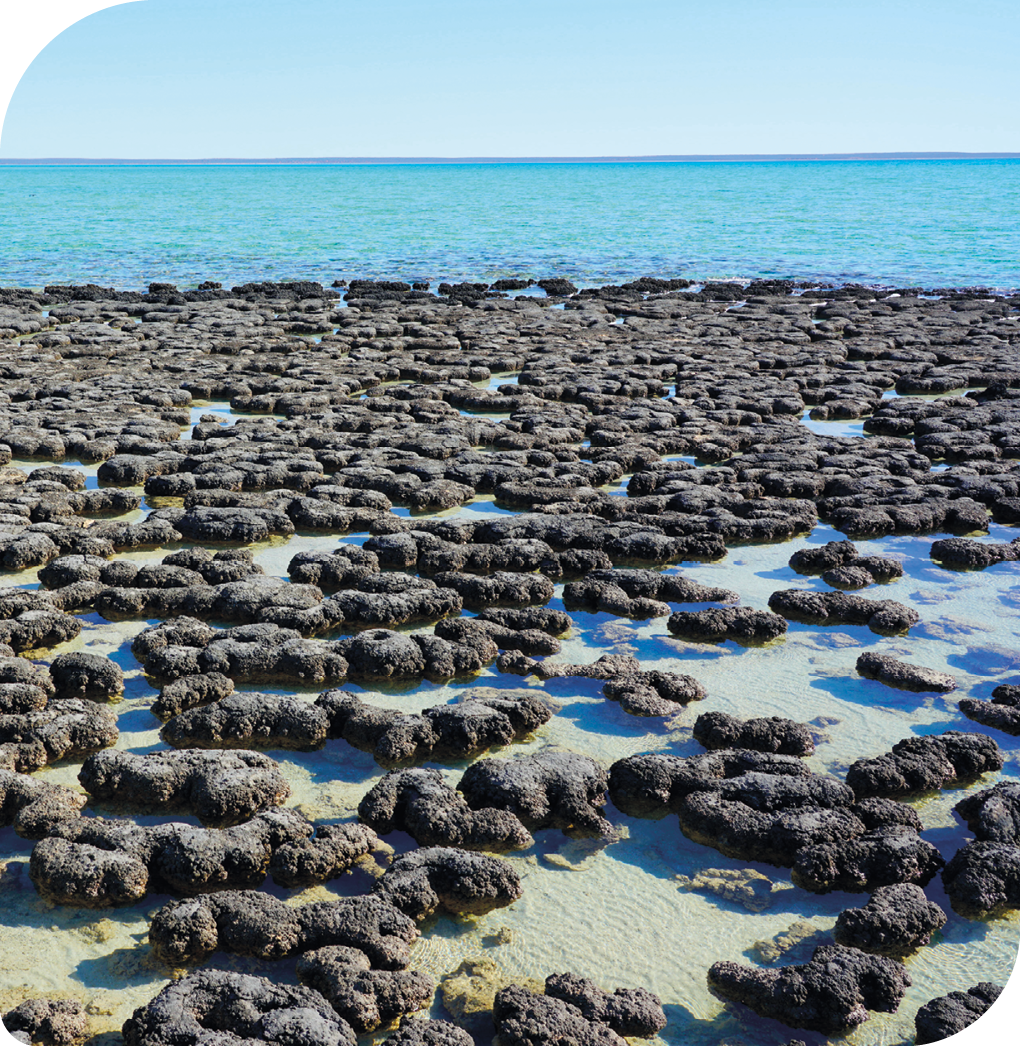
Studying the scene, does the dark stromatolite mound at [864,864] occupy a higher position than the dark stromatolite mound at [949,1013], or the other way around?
the dark stromatolite mound at [864,864]

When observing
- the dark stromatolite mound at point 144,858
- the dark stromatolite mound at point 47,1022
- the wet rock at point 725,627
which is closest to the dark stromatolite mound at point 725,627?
the wet rock at point 725,627

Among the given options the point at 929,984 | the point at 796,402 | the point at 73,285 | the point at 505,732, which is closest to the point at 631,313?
the point at 796,402

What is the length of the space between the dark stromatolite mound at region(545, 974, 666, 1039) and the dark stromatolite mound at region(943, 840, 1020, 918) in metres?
1.38

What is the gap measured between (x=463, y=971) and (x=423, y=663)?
2.32m

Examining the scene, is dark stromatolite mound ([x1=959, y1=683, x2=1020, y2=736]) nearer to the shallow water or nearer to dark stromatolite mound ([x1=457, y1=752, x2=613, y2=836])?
the shallow water

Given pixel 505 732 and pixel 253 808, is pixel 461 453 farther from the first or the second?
pixel 253 808

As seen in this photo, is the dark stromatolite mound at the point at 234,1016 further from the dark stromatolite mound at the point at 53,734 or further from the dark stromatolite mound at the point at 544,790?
the dark stromatolite mound at the point at 53,734

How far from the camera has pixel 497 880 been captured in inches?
152

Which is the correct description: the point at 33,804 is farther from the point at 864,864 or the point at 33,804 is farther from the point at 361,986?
the point at 864,864

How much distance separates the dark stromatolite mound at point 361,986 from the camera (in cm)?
326

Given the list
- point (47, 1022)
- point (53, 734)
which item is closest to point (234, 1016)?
point (47, 1022)

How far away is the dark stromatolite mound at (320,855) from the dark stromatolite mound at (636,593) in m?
2.89

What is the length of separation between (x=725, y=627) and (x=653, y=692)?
3.42 ft

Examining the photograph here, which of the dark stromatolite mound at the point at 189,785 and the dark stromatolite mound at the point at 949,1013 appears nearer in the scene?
the dark stromatolite mound at the point at 949,1013
